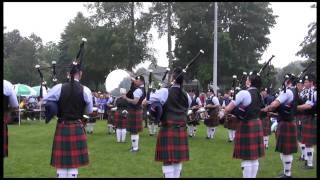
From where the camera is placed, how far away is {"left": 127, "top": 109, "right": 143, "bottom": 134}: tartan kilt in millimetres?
10528

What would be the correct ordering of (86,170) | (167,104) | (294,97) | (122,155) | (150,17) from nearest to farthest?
(167,104) → (294,97) → (86,170) → (122,155) → (150,17)

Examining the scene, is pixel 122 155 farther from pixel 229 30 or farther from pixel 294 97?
pixel 229 30

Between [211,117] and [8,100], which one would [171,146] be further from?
[211,117]

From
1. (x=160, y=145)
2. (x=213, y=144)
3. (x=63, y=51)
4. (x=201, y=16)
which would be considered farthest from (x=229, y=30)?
(x=160, y=145)

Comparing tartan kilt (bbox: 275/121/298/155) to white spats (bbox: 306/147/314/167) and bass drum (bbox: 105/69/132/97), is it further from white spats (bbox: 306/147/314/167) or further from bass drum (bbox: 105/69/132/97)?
bass drum (bbox: 105/69/132/97)

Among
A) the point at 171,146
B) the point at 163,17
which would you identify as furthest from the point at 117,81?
the point at 163,17

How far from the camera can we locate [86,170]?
802 centimetres

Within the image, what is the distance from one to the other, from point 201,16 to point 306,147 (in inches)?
962

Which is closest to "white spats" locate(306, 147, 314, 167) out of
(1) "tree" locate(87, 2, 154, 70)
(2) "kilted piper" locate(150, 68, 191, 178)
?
(2) "kilted piper" locate(150, 68, 191, 178)

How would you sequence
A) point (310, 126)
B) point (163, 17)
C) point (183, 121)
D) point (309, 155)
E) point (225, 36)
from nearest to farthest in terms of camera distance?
point (183, 121) < point (309, 155) < point (310, 126) < point (225, 36) < point (163, 17)

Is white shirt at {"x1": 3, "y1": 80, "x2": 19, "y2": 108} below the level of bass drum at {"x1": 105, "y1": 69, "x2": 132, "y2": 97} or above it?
below

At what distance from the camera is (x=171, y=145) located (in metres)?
6.33

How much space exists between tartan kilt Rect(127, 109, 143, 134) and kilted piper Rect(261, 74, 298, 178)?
12.4 feet

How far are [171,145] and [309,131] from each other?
3228 millimetres
